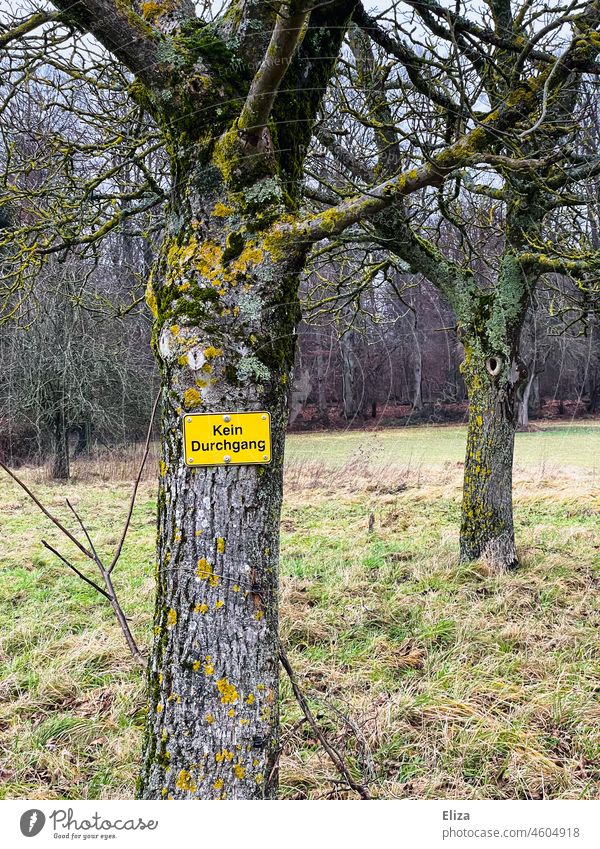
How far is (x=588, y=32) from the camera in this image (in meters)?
2.53

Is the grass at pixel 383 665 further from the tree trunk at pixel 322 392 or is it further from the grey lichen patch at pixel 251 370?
the tree trunk at pixel 322 392

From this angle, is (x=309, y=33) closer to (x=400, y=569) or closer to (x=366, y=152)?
(x=366, y=152)

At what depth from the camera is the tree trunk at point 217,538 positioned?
159 centimetres

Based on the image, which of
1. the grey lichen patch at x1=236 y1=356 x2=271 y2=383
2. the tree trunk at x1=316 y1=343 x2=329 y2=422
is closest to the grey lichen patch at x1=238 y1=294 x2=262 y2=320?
the grey lichen patch at x1=236 y1=356 x2=271 y2=383

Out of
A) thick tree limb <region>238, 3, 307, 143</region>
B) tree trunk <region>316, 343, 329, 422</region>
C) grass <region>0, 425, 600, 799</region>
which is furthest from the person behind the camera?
tree trunk <region>316, 343, 329, 422</region>

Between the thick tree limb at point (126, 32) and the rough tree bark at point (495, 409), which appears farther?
the rough tree bark at point (495, 409)

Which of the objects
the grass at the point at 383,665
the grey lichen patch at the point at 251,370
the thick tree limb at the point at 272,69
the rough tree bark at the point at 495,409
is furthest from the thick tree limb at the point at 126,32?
the rough tree bark at the point at 495,409

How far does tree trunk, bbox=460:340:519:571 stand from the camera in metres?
4.90

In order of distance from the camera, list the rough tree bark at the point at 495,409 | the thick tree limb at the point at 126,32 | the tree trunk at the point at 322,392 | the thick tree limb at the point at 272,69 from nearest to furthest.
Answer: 1. the thick tree limb at the point at 272,69
2. the thick tree limb at the point at 126,32
3. the rough tree bark at the point at 495,409
4. the tree trunk at the point at 322,392

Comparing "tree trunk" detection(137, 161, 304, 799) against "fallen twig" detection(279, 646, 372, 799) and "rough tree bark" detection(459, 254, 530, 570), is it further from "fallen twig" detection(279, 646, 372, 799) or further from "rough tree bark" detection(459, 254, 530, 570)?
"rough tree bark" detection(459, 254, 530, 570)

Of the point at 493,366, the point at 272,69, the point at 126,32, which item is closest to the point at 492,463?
the point at 493,366

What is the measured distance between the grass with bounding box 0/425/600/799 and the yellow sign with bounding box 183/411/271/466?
3.30 ft

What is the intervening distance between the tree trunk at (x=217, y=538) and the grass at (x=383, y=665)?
486 millimetres

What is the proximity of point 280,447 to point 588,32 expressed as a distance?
95.4 inches
